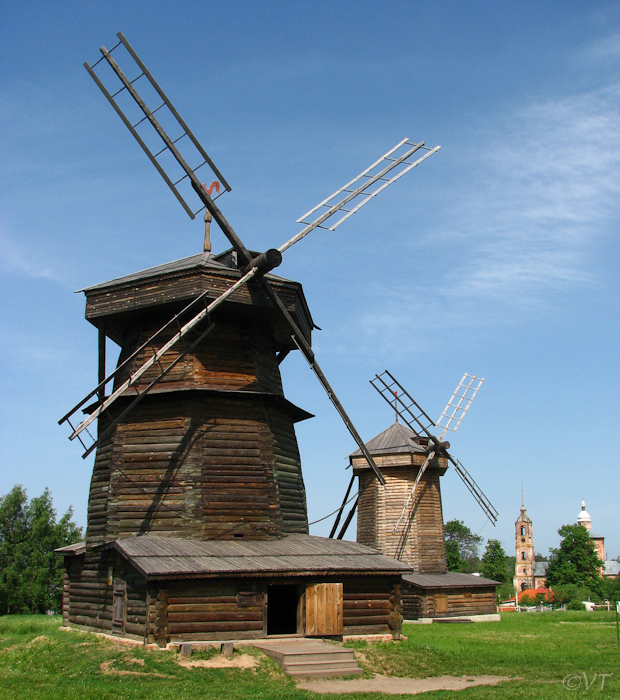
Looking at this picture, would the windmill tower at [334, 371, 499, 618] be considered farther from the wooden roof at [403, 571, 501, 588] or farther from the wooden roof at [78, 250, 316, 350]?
the wooden roof at [78, 250, 316, 350]

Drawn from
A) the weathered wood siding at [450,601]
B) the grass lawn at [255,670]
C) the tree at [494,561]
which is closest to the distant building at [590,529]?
the tree at [494,561]

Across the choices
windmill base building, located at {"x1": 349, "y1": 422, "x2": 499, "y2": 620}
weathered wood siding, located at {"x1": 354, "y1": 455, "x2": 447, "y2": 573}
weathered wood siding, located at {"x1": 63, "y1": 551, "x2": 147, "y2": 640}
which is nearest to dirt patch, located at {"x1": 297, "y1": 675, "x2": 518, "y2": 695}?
weathered wood siding, located at {"x1": 63, "y1": 551, "x2": 147, "y2": 640}

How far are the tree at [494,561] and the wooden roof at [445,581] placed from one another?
35.3 m

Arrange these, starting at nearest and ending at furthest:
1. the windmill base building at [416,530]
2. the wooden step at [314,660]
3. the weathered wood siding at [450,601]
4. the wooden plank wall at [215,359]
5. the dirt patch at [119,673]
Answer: the dirt patch at [119,673] → the wooden step at [314,660] → the wooden plank wall at [215,359] → the weathered wood siding at [450,601] → the windmill base building at [416,530]

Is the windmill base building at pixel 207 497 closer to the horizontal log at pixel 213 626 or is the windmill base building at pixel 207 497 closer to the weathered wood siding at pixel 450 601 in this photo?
the horizontal log at pixel 213 626

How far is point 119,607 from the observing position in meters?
15.3

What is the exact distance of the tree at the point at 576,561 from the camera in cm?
5672

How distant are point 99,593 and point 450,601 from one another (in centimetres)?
1735

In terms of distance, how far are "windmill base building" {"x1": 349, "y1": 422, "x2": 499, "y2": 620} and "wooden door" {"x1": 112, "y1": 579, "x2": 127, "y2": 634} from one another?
1576 centimetres

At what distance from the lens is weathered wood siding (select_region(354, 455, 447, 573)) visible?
2986 cm

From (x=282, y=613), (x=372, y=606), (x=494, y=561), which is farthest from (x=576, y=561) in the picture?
(x=372, y=606)

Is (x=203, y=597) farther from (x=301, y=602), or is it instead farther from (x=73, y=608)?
(x=73, y=608)

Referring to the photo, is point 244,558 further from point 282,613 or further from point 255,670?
point 282,613

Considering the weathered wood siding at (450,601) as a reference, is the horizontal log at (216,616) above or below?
above
